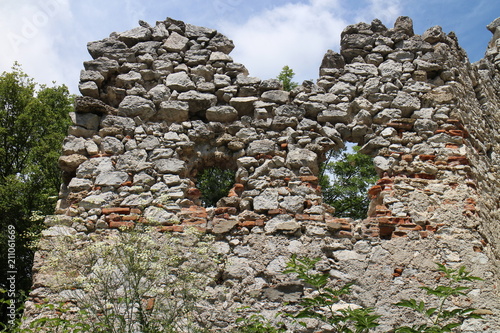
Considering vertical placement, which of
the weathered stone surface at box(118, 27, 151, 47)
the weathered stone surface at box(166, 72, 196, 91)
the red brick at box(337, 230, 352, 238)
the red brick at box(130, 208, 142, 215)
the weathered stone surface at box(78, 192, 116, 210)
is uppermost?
the weathered stone surface at box(118, 27, 151, 47)

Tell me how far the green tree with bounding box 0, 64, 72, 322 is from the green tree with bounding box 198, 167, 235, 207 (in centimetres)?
312

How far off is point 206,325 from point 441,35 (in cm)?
437

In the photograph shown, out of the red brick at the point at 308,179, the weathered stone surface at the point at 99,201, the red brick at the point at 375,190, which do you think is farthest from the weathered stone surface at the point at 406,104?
the weathered stone surface at the point at 99,201

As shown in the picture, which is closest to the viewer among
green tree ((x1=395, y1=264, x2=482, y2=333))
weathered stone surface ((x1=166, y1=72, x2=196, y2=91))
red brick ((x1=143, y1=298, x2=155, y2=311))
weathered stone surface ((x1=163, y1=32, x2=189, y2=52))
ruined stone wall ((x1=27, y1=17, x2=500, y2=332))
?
green tree ((x1=395, y1=264, x2=482, y2=333))

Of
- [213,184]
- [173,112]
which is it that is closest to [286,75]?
[213,184]

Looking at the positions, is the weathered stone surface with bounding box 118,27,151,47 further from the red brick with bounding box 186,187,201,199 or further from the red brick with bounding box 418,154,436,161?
the red brick with bounding box 418,154,436,161

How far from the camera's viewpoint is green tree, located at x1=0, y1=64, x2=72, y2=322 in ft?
32.8

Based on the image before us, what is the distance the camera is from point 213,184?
12.6 metres

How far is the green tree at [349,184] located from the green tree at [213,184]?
224cm

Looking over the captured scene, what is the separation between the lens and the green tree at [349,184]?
1268cm

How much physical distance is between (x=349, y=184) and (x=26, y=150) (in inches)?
292

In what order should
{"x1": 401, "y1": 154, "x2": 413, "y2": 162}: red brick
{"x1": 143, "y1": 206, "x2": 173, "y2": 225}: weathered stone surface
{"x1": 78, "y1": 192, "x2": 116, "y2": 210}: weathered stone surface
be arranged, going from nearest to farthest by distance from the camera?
{"x1": 143, "y1": 206, "x2": 173, "y2": 225}: weathered stone surface, {"x1": 78, "y1": 192, "x2": 116, "y2": 210}: weathered stone surface, {"x1": 401, "y1": 154, "x2": 413, "y2": 162}: red brick

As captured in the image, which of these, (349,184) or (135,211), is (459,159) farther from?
(349,184)

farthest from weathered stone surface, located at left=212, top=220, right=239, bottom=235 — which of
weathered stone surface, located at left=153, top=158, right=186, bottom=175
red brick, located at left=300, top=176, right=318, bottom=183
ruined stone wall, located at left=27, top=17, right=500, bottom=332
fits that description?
red brick, located at left=300, top=176, right=318, bottom=183
